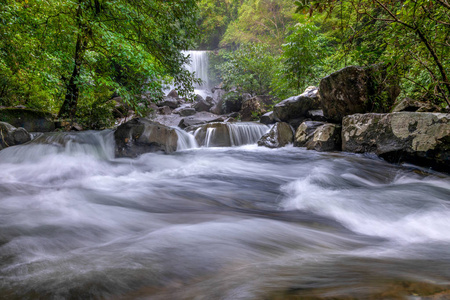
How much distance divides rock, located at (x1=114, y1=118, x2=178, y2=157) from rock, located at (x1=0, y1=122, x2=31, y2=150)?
2210 mm

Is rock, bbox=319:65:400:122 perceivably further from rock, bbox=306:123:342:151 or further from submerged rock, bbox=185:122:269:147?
submerged rock, bbox=185:122:269:147

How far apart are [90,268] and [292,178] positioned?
3707 mm

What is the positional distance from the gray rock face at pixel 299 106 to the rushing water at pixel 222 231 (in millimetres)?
3668

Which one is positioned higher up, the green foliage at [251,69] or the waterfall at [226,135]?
the green foliage at [251,69]

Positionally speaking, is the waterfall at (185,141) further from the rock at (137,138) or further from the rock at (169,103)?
the rock at (169,103)

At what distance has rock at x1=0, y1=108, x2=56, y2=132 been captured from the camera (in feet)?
22.4

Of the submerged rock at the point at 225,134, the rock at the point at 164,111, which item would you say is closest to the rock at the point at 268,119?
the submerged rock at the point at 225,134

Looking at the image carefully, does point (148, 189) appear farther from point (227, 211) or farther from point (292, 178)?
point (292, 178)

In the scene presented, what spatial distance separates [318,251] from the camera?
176 centimetres

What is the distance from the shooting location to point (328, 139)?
5.91 meters

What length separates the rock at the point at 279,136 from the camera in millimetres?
7531

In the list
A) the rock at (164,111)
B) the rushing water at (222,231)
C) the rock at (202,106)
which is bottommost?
the rushing water at (222,231)

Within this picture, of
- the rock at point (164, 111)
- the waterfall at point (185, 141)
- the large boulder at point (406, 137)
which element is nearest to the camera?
the large boulder at point (406, 137)

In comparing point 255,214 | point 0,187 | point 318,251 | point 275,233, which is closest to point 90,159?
point 0,187
